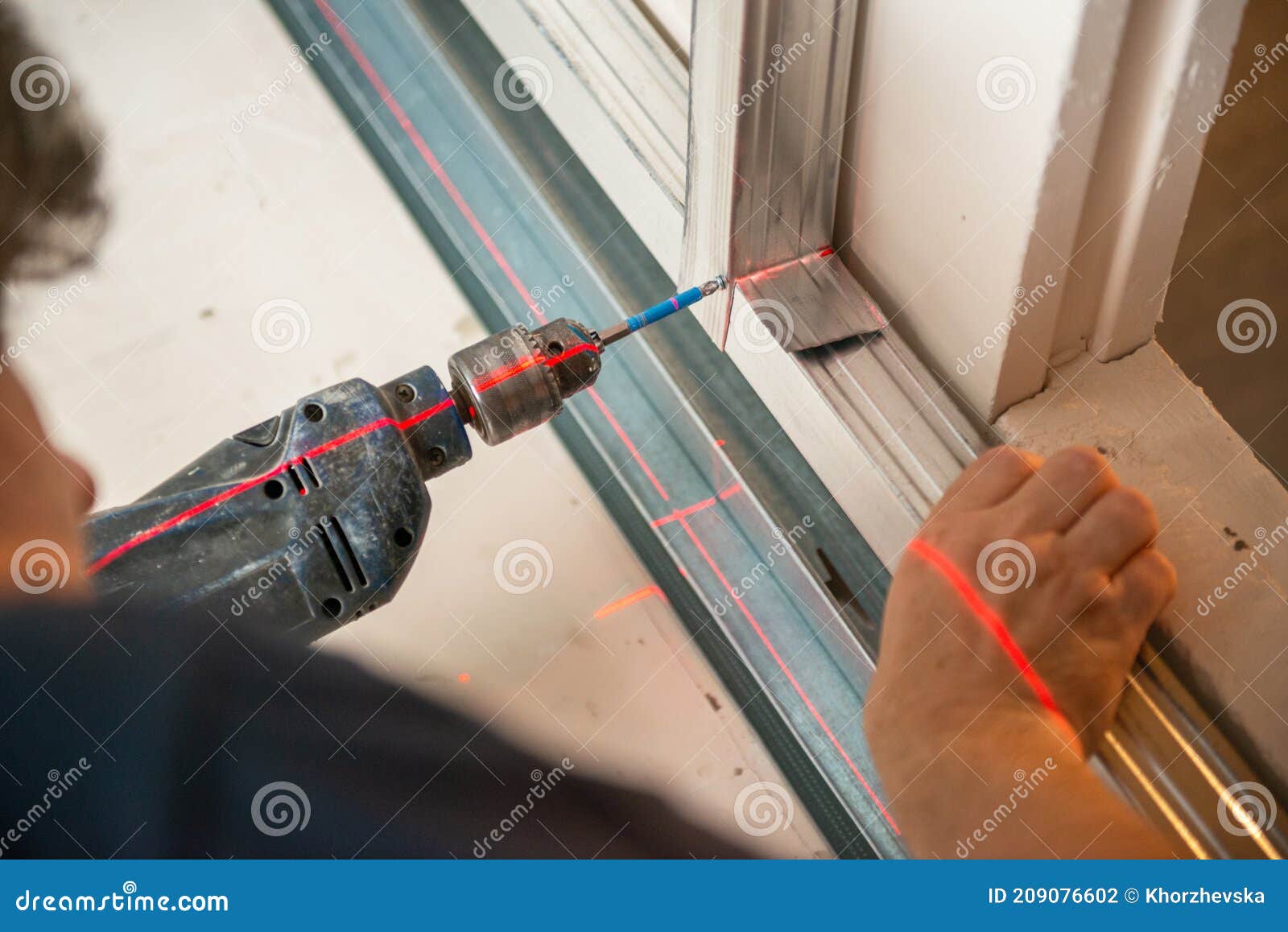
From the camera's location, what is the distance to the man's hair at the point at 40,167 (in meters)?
1.40

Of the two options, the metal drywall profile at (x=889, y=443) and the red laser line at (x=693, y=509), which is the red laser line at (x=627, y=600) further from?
Answer: the metal drywall profile at (x=889, y=443)

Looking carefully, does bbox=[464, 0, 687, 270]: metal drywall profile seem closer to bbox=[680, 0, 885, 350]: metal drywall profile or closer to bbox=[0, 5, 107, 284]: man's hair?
bbox=[680, 0, 885, 350]: metal drywall profile

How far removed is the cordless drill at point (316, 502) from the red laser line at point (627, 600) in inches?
11.5

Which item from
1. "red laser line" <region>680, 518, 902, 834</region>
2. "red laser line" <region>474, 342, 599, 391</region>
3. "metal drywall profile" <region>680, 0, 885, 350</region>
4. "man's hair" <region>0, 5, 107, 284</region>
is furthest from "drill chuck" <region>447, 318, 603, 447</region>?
"man's hair" <region>0, 5, 107, 284</region>

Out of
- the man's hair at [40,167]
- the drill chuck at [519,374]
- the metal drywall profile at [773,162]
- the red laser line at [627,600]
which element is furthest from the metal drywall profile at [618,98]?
the man's hair at [40,167]

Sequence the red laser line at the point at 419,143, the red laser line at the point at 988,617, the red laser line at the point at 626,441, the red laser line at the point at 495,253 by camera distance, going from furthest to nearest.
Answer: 1. the red laser line at the point at 419,143
2. the red laser line at the point at 626,441
3. the red laser line at the point at 495,253
4. the red laser line at the point at 988,617

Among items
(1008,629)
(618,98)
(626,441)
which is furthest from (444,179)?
(1008,629)

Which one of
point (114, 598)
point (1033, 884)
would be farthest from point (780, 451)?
point (114, 598)

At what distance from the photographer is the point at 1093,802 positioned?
80cm

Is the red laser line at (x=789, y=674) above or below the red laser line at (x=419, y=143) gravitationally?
below

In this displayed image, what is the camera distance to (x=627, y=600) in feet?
3.68

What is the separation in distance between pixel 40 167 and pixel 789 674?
4.21ft

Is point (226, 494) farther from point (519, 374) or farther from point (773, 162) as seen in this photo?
point (773, 162)

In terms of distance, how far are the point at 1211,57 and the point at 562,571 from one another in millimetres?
775
